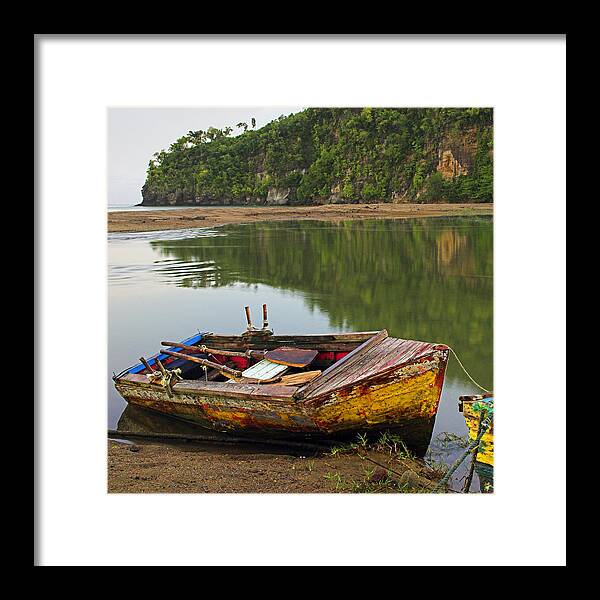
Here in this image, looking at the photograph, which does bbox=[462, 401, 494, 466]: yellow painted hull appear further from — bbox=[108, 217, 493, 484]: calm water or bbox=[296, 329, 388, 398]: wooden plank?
bbox=[296, 329, 388, 398]: wooden plank

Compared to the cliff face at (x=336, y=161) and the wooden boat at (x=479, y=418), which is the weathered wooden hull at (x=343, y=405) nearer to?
the wooden boat at (x=479, y=418)

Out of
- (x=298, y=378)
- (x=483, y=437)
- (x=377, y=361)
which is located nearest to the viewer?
(x=483, y=437)

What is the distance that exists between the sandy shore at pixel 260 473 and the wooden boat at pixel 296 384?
7.2 inches

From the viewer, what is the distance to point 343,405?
4656 mm

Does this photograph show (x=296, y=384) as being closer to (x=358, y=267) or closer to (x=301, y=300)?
(x=301, y=300)

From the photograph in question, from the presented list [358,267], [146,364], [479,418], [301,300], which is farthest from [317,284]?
[479,418]

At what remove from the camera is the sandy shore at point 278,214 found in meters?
5.57

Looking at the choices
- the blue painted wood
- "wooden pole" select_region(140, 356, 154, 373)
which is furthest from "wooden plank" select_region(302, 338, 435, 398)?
the blue painted wood

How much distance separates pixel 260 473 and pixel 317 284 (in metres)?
2.52

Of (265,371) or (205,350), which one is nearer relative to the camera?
(265,371)

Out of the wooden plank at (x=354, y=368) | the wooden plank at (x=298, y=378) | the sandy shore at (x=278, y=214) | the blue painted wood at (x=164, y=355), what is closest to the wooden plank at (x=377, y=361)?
the wooden plank at (x=354, y=368)
